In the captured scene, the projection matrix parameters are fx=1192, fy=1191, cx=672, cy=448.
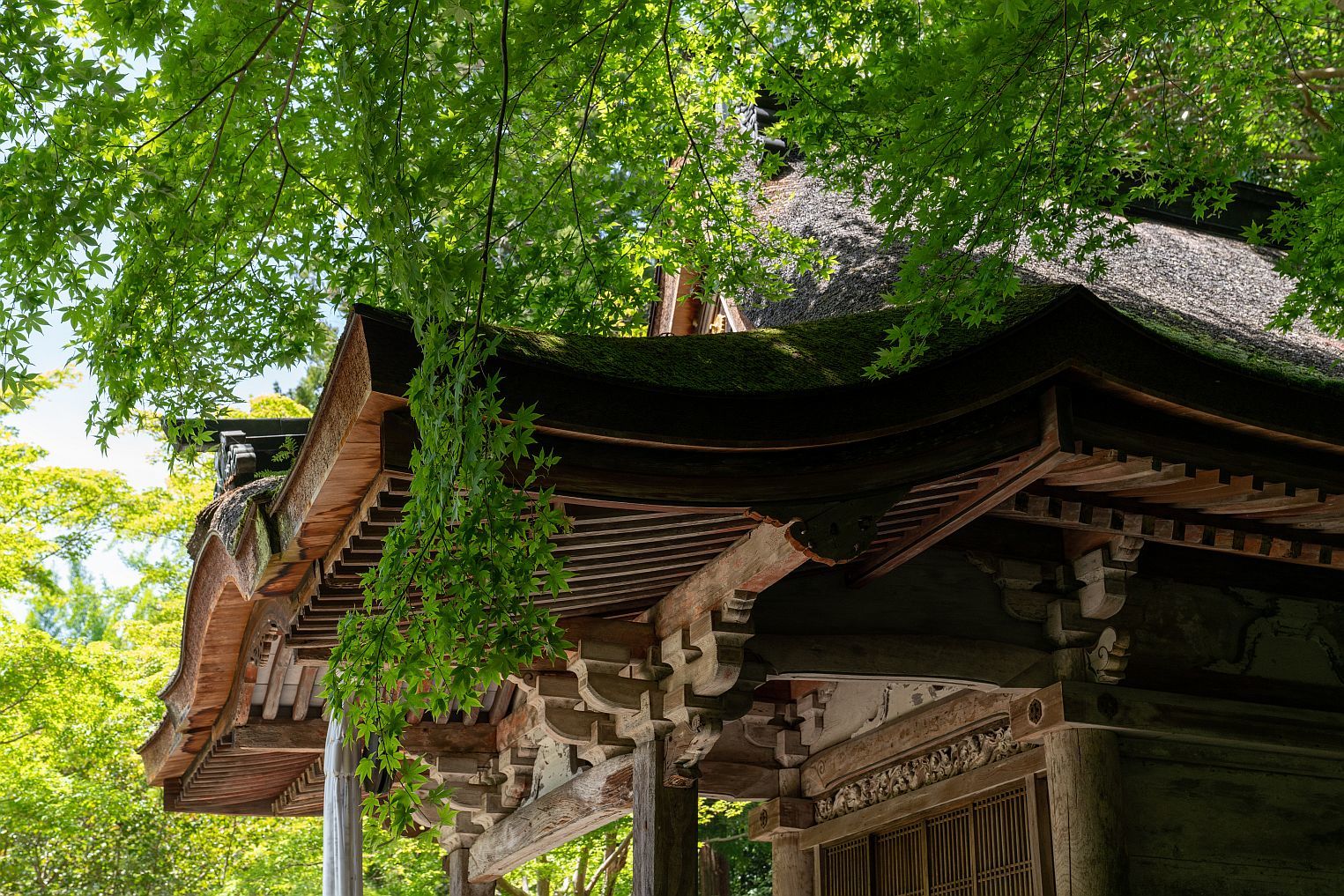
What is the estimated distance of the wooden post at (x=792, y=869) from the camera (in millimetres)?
7164

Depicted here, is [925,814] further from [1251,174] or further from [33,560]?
[33,560]

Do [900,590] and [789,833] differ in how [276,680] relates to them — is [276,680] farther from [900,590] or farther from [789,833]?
[789,833]

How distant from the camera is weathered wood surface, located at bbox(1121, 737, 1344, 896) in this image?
4945 millimetres

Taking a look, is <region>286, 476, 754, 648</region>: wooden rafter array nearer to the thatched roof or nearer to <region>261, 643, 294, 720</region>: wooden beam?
<region>261, 643, 294, 720</region>: wooden beam

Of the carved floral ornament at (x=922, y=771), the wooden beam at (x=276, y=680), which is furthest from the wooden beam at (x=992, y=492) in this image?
the wooden beam at (x=276, y=680)

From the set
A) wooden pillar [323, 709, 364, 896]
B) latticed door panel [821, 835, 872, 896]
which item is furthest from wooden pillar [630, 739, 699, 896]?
latticed door panel [821, 835, 872, 896]

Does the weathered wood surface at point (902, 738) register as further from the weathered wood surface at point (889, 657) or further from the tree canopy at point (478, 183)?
the tree canopy at point (478, 183)

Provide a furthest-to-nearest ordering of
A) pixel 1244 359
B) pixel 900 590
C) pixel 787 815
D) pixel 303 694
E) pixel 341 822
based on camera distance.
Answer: pixel 787 815 → pixel 303 694 → pixel 900 590 → pixel 341 822 → pixel 1244 359

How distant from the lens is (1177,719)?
505cm

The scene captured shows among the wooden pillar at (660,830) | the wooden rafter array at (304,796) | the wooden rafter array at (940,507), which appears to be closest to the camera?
the wooden rafter array at (940,507)

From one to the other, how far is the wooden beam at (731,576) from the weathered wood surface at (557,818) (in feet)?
2.40

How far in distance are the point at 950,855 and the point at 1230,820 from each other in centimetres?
143

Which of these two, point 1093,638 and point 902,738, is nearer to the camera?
point 1093,638

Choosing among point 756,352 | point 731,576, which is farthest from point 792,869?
point 756,352
